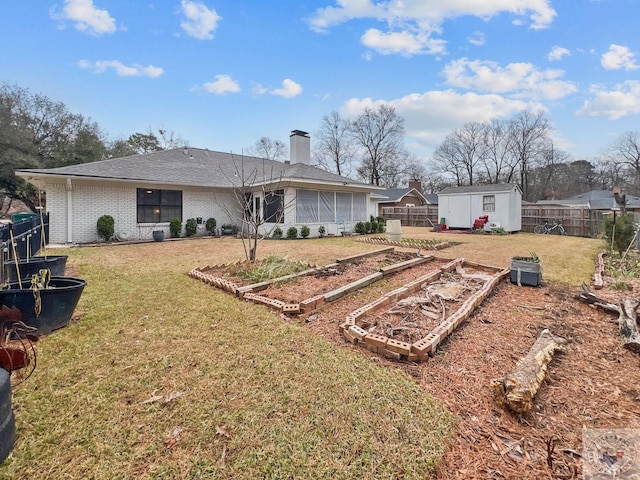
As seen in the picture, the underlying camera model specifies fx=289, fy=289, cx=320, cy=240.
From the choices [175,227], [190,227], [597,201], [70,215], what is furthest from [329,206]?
[597,201]

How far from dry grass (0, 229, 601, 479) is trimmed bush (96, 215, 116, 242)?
8.81 metres

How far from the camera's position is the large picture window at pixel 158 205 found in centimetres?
1197

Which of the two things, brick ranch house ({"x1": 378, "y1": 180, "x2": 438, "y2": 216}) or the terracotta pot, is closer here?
the terracotta pot

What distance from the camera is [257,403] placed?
81.3 inches

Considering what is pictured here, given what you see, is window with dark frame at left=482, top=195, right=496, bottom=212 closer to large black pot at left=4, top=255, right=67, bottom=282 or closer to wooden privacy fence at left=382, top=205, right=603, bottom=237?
wooden privacy fence at left=382, top=205, right=603, bottom=237

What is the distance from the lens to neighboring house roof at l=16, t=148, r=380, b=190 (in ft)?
35.3

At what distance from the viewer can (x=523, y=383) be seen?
6.87 ft

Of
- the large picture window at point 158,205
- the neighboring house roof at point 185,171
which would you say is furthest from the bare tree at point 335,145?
the large picture window at point 158,205

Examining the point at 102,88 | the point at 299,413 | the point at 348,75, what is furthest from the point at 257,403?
the point at 102,88

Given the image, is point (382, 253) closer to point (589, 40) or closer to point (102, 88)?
point (589, 40)

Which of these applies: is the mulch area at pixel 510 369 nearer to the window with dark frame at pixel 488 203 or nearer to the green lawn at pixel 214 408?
the green lawn at pixel 214 408

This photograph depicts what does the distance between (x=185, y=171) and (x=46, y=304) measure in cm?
1185

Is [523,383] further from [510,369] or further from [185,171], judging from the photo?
[185,171]

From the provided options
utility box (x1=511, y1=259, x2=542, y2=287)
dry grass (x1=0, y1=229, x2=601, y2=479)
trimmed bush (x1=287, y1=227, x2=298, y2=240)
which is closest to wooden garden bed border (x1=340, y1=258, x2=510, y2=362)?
dry grass (x1=0, y1=229, x2=601, y2=479)
